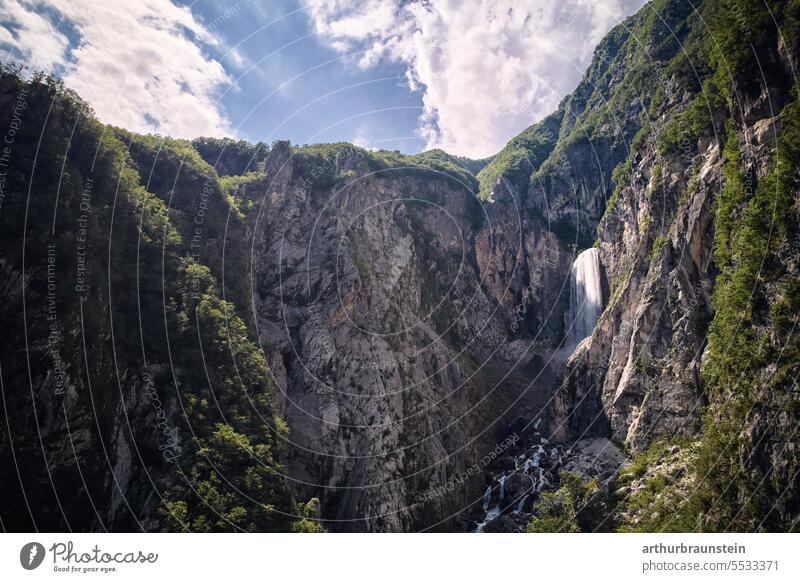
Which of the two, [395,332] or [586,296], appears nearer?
[395,332]

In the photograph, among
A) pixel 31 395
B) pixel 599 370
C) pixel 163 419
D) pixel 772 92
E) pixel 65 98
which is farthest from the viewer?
pixel 599 370

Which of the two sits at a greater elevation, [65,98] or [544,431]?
[65,98]

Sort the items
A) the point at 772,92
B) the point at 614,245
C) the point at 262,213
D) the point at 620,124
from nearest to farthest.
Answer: the point at 772,92 < the point at 262,213 < the point at 614,245 < the point at 620,124

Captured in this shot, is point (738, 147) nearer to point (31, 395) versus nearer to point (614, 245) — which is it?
point (614, 245)

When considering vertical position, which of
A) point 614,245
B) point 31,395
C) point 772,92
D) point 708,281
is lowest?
point 31,395

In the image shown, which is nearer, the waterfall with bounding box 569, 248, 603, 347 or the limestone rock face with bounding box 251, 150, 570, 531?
the limestone rock face with bounding box 251, 150, 570, 531

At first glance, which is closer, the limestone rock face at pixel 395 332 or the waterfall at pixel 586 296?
the limestone rock face at pixel 395 332

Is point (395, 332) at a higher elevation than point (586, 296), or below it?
below

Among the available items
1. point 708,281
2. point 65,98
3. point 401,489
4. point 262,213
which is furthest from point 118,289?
point 708,281
